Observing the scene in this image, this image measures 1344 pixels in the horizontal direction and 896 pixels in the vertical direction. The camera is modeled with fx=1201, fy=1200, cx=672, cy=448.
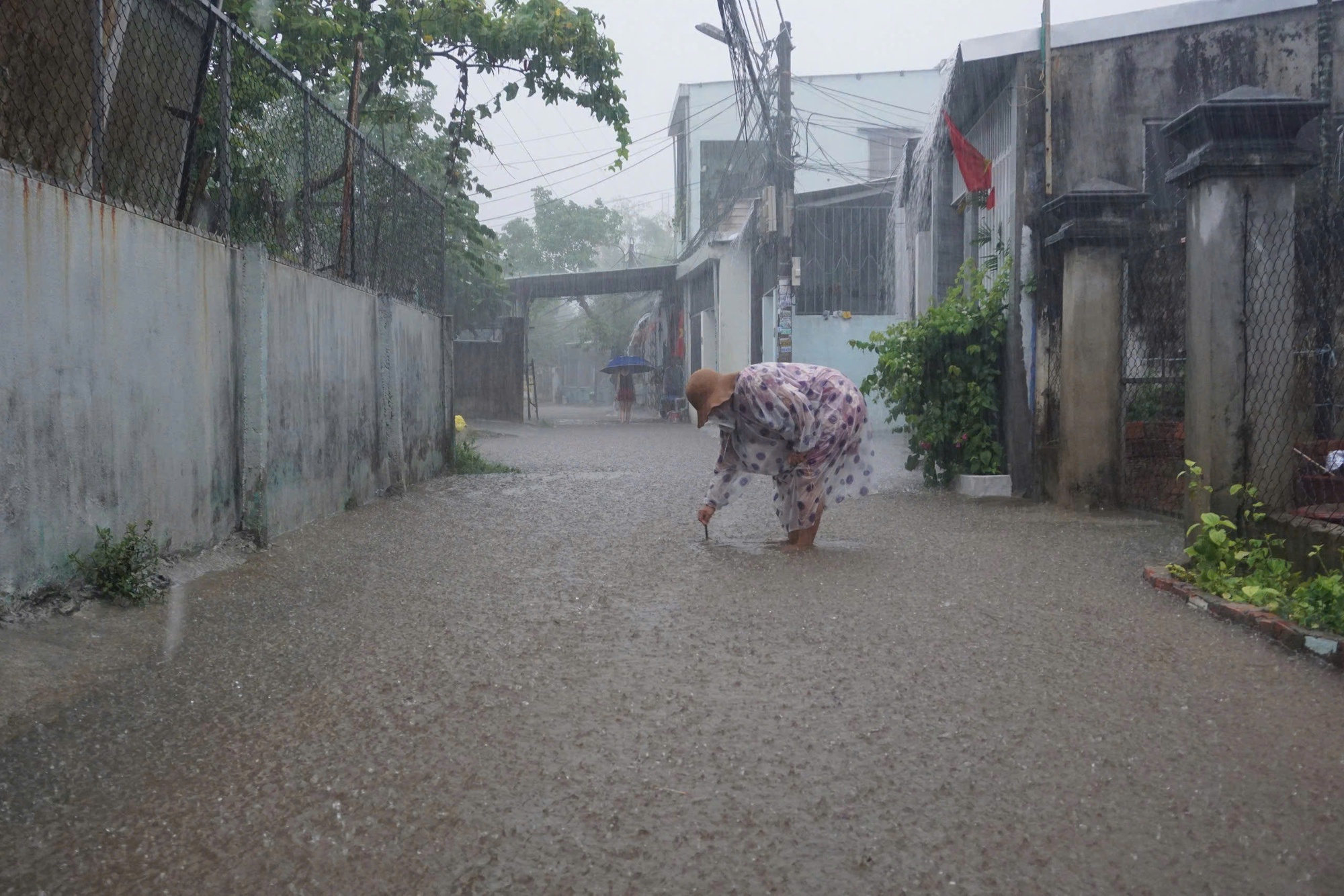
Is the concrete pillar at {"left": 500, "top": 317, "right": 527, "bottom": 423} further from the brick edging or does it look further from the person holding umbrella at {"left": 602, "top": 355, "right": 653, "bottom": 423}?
the brick edging

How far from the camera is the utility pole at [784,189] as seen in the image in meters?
18.7

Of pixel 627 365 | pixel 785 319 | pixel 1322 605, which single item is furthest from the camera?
pixel 627 365

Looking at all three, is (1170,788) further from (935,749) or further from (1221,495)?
(1221,495)

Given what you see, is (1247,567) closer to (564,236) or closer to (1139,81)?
(1139,81)

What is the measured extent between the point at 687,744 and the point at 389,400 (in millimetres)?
7182

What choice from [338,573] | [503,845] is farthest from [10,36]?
[503,845]

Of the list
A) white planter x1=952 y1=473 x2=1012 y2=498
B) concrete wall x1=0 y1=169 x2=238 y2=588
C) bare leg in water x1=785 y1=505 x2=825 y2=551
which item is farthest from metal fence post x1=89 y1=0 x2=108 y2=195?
white planter x1=952 y1=473 x2=1012 y2=498

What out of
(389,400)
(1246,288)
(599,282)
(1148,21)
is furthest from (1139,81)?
(599,282)

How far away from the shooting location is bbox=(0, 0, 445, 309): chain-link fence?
208 inches

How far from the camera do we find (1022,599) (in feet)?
18.4

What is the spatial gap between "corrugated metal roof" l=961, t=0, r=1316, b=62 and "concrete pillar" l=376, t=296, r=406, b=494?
5.80 metres

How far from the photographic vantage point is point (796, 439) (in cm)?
712

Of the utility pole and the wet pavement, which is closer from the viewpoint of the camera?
the wet pavement

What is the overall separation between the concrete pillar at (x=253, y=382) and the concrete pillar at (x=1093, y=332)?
18.2 feet
